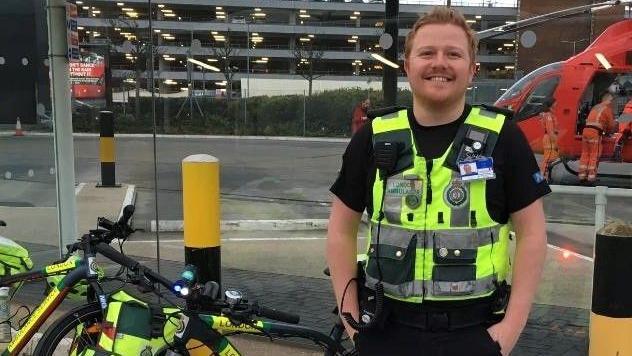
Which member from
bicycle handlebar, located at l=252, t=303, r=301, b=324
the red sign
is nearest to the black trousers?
bicycle handlebar, located at l=252, t=303, r=301, b=324

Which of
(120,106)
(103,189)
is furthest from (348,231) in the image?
(103,189)

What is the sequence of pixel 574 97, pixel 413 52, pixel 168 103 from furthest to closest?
pixel 168 103 → pixel 574 97 → pixel 413 52

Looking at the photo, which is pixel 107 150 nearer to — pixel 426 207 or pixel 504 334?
pixel 426 207

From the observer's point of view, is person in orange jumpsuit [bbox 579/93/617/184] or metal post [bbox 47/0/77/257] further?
person in orange jumpsuit [bbox 579/93/617/184]

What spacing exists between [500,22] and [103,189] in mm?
7575

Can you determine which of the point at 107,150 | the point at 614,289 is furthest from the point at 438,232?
the point at 107,150

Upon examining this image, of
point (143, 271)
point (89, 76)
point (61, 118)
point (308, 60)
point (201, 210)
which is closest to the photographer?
point (143, 271)

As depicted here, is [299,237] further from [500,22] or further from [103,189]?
[103,189]

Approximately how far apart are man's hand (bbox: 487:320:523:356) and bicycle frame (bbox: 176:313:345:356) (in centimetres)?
104

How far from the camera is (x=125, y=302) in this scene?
2830 mm

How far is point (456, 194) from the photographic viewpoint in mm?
1804

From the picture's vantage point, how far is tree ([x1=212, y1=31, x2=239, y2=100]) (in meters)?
7.10

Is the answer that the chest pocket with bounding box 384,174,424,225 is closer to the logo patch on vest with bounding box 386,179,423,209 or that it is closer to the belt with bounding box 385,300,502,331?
the logo patch on vest with bounding box 386,179,423,209

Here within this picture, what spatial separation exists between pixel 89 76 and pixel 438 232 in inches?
297
